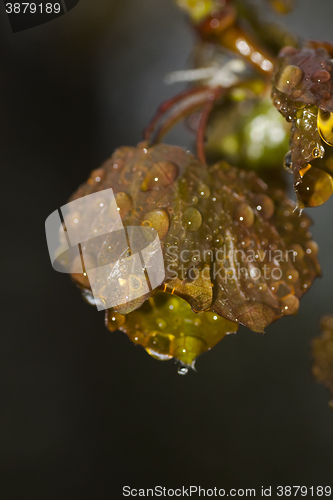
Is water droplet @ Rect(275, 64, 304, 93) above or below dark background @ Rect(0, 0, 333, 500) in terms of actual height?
above

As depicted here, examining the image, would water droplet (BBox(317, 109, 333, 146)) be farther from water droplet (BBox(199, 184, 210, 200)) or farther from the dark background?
the dark background

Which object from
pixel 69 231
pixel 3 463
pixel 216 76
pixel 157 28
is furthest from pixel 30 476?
pixel 157 28

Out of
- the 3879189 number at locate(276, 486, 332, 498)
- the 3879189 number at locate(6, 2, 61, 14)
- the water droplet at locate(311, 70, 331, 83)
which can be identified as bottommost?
the 3879189 number at locate(276, 486, 332, 498)

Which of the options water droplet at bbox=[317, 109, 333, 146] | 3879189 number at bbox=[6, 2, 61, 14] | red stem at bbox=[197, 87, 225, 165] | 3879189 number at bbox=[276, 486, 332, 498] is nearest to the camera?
water droplet at bbox=[317, 109, 333, 146]

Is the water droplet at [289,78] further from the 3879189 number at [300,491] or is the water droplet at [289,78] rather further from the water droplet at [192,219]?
the 3879189 number at [300,491]

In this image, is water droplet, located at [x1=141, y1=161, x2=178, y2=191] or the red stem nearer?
water droplet, located at [x1=141, y1=161, x2=178, y2=191]

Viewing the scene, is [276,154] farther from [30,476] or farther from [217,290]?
[30,476]

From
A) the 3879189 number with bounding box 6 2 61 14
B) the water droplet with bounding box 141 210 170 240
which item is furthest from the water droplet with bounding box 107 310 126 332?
the 3879189 number with bounding box 6 2 61 14

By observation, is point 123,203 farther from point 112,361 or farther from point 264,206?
point 112,361
